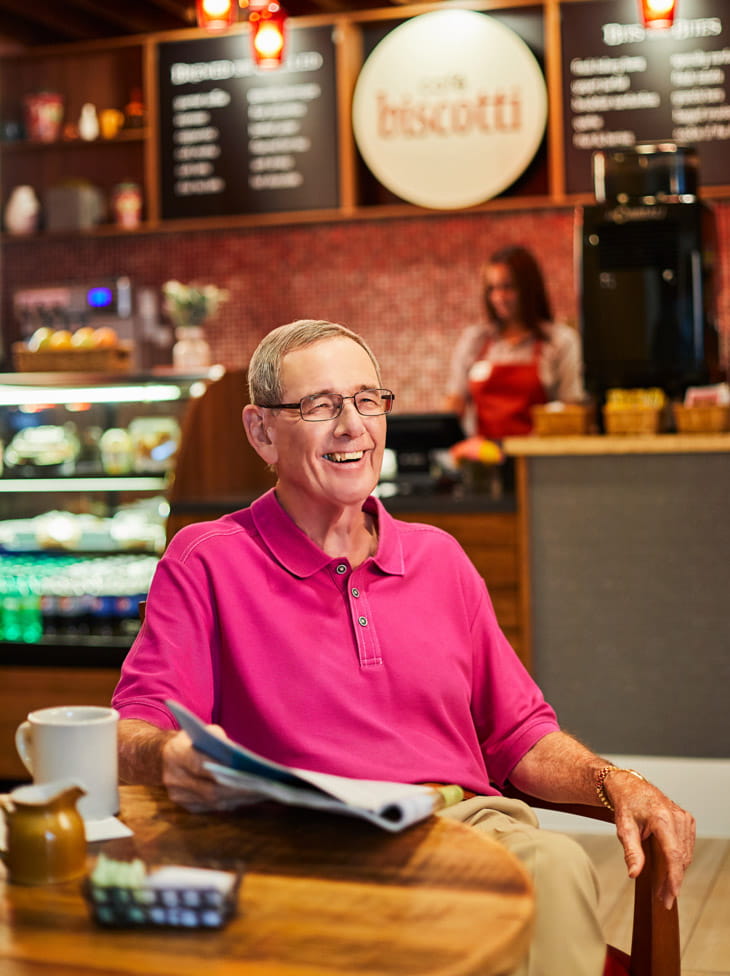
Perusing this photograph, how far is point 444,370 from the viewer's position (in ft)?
19.4

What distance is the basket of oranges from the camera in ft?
14.4

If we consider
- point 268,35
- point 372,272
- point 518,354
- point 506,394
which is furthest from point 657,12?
point 372,272

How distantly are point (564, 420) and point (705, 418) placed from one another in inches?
15.4

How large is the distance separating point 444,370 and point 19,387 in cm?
221

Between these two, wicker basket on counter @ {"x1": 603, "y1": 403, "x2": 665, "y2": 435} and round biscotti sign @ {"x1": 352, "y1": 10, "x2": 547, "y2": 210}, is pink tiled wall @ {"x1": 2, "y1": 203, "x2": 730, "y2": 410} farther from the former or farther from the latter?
wicker basket on counter @ {"x1": 603, "y1": 403, "x2": 665, "y2": 435}

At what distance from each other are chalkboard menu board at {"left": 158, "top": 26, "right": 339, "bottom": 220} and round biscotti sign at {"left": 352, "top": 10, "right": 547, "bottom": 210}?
0.28 metres

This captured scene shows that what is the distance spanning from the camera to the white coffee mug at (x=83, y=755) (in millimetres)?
1330

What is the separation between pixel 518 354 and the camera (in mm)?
5145

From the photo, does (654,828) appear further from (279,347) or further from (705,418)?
(705,418)

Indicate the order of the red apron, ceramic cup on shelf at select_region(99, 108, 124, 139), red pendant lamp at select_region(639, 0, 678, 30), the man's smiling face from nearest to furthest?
the man's smiling face < red pendant lamp at select_region(639, 0, 678, 30) < the red apron < ceramic cup on shelf at select_region(99, 108, 124, 139)

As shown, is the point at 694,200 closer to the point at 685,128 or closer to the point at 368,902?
the point at 685,128

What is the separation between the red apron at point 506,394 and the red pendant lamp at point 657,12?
52.4 inches

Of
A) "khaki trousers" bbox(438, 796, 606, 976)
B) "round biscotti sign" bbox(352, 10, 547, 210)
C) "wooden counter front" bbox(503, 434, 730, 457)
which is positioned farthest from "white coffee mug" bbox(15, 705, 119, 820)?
"round biscotti sign" bbox(352, 10, 547, 210)

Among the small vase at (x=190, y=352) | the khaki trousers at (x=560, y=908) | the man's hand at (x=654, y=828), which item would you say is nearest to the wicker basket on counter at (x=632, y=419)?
the small vase at (x=190, y=352)
